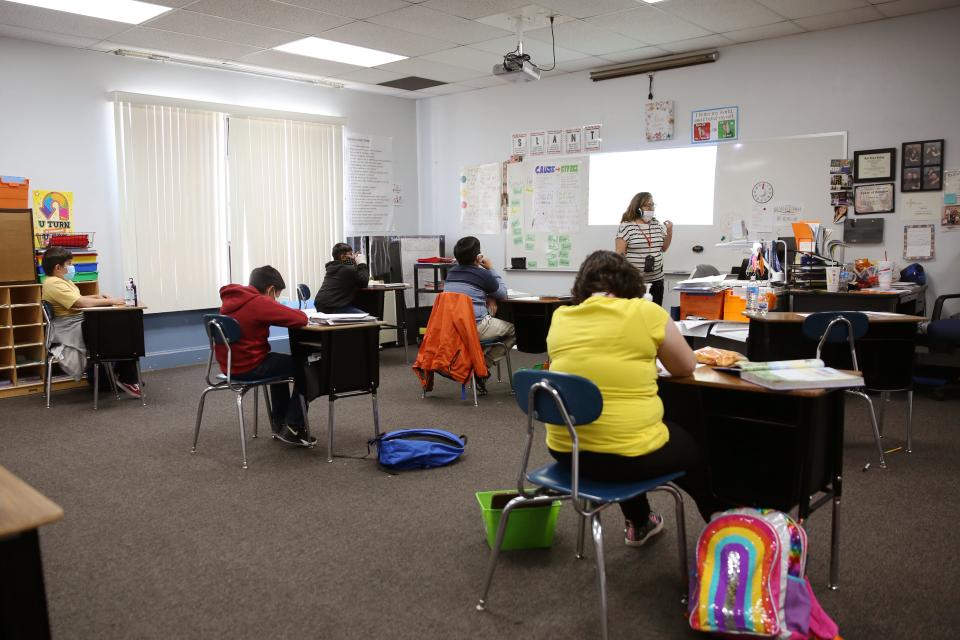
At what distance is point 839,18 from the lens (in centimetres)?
548

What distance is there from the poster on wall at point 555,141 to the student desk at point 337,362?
4.02 metres

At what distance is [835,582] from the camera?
8.09ft

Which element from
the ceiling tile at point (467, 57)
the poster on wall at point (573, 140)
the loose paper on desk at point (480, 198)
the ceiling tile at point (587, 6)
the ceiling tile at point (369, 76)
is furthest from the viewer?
the loose paper on desk at point (480, 198)

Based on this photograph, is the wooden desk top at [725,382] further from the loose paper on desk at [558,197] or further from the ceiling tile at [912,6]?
the loose paper on desk at [558,197]

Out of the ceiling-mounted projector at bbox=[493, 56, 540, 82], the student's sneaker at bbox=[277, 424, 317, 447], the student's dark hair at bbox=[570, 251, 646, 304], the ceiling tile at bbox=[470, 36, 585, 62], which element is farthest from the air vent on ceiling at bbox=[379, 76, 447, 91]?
the student's dark hair at bbox=[570, 251, 646, 304]

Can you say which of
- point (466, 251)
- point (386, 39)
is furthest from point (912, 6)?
point (386, 39)

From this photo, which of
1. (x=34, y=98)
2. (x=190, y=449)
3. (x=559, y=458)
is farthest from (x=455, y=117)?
(x=559, y=458)

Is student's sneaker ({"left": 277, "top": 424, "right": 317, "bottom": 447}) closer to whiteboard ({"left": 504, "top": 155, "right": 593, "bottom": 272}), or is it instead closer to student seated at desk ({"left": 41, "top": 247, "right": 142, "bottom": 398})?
student seated at desk ({"left": 41, "top": 247, "right": 142, "bottom": 398})

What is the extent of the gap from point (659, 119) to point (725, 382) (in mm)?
4835

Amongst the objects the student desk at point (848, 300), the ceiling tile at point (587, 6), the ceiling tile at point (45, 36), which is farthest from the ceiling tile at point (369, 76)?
the student desk at point (848, 300)

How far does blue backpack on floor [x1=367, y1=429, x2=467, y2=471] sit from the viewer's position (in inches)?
147

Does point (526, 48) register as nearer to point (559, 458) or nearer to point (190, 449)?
point (190, 449)

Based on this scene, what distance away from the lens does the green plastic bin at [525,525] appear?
2.71 meters

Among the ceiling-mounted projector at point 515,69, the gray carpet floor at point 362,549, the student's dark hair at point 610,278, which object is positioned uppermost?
the ceiling-mounted projector at point 515,69
